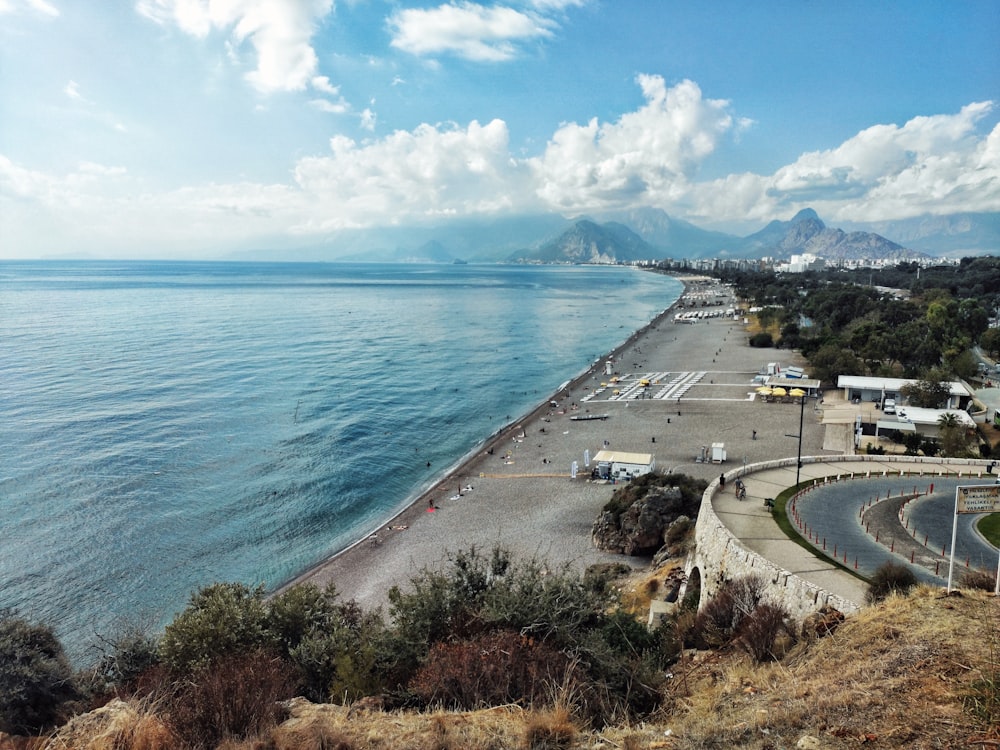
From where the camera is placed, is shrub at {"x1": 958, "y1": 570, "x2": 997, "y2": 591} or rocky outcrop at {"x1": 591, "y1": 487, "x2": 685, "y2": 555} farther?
rocky outcrop at {"x1": 591, "y1": 487, "x2": 685, "y2": 555}

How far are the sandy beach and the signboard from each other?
1078cm

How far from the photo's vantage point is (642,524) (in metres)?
22.2

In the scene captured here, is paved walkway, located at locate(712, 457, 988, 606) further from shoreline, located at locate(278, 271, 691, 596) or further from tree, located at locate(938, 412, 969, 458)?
shoreline, located at locate(278, 271, 691, 596)

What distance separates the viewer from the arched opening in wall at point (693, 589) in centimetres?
1476

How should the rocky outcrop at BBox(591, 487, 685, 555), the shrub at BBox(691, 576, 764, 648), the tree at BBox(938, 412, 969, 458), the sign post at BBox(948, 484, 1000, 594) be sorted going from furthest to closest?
the tree at BBox(938, 412, 969, 458) < the rocky outcrop at BBox(591, 487, 685, 555) < the shrub at BBox(691, 576, 764, 648) < the sign post at BBox(948, 484, 1000, 594)

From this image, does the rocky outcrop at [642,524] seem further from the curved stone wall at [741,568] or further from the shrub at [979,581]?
the shrub at [979,581]

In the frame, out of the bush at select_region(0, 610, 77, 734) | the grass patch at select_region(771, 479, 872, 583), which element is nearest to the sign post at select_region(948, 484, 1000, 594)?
the grass patch at select_region(771, 479, 872, 583)

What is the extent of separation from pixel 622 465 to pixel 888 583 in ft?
64.8

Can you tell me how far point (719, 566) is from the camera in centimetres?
1405

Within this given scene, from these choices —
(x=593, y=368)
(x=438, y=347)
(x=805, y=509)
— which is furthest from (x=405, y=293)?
(x=805, y=509)

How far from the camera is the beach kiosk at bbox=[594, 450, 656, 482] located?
98.8 feet

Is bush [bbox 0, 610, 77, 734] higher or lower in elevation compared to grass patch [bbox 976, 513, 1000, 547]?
lower

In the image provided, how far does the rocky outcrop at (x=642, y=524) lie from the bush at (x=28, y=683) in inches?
703

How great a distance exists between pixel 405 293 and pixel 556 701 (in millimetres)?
163981
